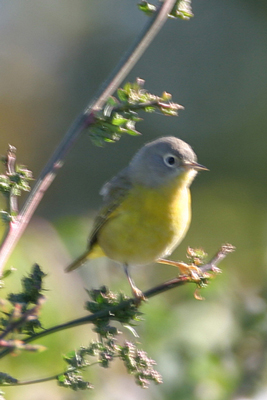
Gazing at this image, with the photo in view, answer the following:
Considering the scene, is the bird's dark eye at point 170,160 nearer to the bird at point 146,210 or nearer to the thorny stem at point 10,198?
the bird at point 146,210

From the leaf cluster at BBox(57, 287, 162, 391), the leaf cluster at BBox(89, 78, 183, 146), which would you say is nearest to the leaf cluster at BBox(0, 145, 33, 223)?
the leaf cluster at BBox(89, 78, 183, 146)

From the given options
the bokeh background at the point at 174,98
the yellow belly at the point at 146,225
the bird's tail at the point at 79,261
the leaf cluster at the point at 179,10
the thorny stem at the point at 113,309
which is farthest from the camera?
the bokeh background at the point at 174,98

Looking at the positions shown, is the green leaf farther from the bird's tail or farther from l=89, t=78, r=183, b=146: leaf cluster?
the bird's tail

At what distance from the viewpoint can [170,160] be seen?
3.09 metres

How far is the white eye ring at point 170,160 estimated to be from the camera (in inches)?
121

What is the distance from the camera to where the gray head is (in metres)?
3.01

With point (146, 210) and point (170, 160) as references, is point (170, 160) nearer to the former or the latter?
point (170, 160)

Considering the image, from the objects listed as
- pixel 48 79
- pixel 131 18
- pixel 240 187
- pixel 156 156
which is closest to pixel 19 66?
pixel 48 79

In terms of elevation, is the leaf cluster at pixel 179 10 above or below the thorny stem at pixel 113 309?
above

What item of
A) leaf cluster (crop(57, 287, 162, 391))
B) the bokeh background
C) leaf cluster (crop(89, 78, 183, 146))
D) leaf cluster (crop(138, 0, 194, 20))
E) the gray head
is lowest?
the bokeh background

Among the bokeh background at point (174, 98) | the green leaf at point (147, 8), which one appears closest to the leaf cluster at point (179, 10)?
the green leaf at point (147, 8)

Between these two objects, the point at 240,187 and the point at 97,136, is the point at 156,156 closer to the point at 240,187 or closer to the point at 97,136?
the point at 97,136

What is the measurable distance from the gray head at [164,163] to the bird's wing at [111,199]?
54mm

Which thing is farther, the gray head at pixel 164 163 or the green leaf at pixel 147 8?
the gray head at pixel 164 163
